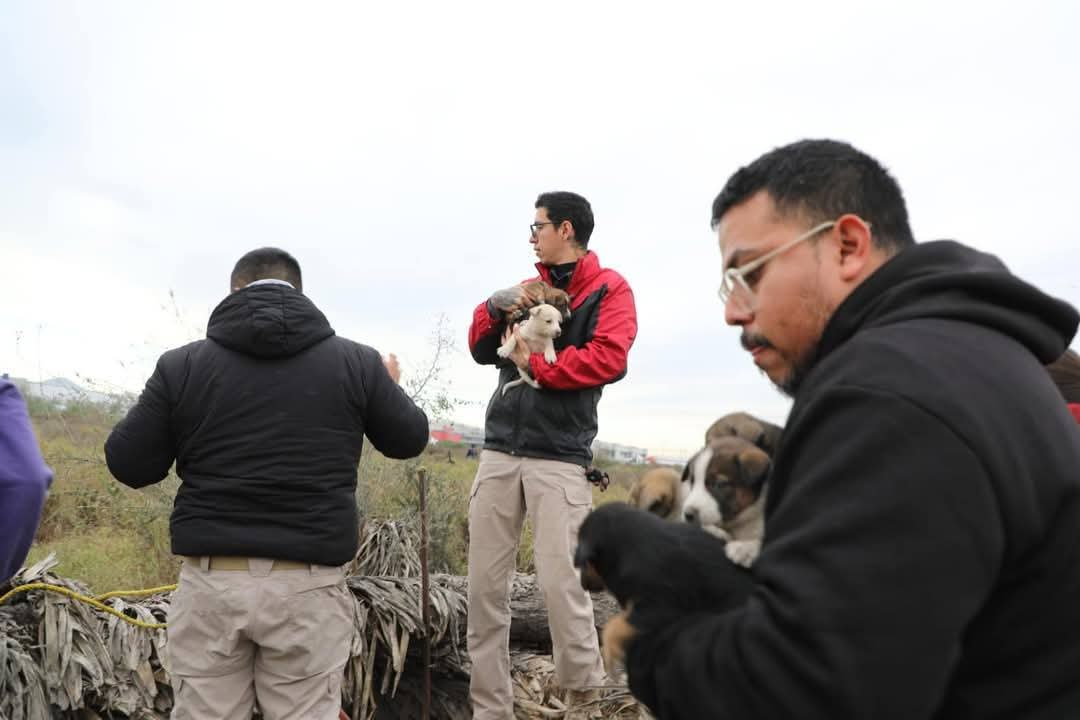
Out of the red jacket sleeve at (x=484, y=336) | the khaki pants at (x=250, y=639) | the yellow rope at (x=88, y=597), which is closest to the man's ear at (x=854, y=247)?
the khaki pants at (x=250, y=639)

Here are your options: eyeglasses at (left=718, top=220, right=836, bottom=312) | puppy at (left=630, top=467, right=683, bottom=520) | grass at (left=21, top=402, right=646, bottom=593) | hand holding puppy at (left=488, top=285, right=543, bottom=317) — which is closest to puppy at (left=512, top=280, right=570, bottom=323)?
hand holding puppy at (left=488, top=285, right=543, bottom=317)

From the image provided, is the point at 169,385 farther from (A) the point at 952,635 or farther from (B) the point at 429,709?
(A) the point at 952,635

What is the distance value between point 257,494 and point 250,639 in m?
0.70

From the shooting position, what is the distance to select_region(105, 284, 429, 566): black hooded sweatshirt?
3904mm

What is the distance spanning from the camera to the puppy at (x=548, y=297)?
18.6 ft

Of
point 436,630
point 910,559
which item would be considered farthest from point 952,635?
point 436,630

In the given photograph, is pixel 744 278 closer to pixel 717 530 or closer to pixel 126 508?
pixel 717 530

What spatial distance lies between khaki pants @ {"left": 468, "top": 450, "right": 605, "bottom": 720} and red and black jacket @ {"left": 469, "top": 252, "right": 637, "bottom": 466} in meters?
0.14

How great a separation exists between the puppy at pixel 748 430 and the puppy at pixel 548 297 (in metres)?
3.23

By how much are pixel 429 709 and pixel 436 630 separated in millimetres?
574

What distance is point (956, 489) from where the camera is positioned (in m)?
1.15

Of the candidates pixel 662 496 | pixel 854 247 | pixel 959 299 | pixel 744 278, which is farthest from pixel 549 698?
pixel 959 299

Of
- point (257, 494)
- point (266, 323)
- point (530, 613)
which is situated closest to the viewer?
point (257, 494)

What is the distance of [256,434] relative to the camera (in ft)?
12.9
